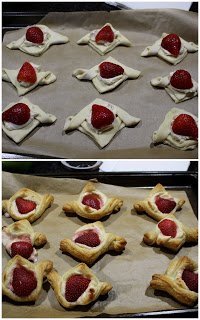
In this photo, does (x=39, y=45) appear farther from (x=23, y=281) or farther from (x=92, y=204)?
(x=23, y=281)

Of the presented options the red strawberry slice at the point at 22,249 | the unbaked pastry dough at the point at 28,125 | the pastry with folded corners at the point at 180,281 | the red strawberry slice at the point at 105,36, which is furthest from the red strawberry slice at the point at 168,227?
the red strawberry slice at the point at 105,36

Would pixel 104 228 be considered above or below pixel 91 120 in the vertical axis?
below

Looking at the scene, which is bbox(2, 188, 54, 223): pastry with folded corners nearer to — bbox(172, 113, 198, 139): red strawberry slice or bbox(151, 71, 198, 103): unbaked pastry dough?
bbox(172, 113, 198, 139): red strawberry slice

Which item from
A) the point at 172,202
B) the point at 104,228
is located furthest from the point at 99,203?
the point at 172,202

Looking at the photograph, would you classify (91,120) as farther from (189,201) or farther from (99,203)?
(189,201)

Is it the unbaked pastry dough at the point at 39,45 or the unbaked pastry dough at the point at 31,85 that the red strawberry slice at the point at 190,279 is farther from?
the unbaked pastry dough at the point at 39,45

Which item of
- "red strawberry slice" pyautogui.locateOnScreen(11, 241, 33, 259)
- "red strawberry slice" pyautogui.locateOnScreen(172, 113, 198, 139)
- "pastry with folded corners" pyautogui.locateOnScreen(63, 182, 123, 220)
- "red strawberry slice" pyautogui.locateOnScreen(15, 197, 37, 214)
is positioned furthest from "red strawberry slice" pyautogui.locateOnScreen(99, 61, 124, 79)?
"red strawberry slice" pyautogui.locateOnScreen(11, 241, 33, 259)

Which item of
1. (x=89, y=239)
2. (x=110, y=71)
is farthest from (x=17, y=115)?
(x=89, y=239)
